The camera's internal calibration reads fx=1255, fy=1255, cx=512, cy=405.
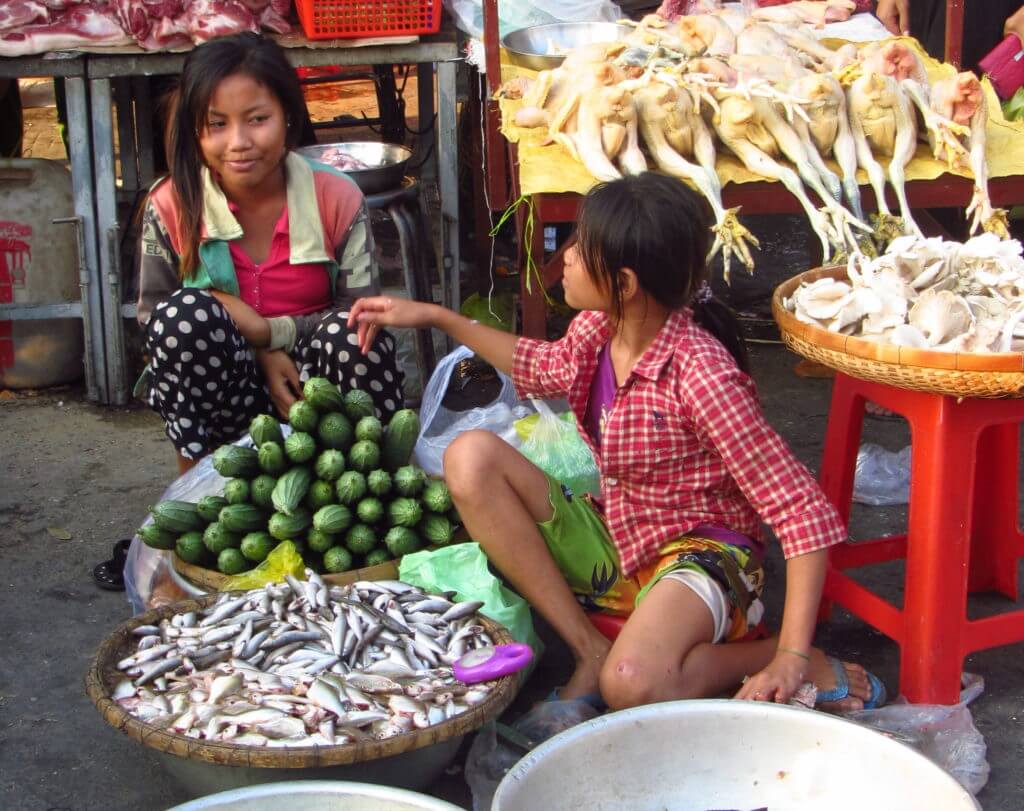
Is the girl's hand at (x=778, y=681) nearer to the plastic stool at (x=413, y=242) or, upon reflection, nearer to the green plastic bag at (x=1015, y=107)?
the plastic stool at (x=413, y=242)

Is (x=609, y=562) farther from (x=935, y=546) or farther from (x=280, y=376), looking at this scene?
(x=280, y=376)

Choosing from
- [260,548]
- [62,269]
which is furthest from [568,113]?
[62,269]

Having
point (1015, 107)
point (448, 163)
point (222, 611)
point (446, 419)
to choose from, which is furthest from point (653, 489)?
point (1015, 107)

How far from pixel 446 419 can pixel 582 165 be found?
2.74ft

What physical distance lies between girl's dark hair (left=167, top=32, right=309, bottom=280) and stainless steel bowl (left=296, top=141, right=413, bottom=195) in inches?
41.3

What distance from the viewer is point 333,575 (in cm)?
284

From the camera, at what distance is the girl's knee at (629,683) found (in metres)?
2.46

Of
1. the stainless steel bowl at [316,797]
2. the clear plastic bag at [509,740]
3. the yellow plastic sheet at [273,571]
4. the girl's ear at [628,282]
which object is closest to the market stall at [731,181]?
the girl's ear at [628,282]

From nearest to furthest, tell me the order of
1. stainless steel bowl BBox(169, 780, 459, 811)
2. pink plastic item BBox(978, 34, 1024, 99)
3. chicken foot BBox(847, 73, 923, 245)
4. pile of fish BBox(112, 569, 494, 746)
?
stainless steel bowl BBox(169, 780, 459, 811) < pile of fish BBox(112, 569, 494, 746) < chicken foot BBox(847, 73, 923, 245) < pink plastic item BBox(978, 34, 1024, 99)

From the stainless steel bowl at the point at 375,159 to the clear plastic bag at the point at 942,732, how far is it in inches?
102

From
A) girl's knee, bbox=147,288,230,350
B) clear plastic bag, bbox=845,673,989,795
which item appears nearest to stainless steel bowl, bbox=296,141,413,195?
girl's knee, bbox=147,288,230,350

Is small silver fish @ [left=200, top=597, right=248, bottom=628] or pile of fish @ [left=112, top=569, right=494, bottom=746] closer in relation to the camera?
pile of fish @ [left=112, top=569, right=494, bottom=746]

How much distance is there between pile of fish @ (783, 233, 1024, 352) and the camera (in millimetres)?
2545

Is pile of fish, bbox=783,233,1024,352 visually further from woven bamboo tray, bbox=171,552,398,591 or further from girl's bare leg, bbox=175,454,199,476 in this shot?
girl's bare leg, bbox=175,454,199,476
